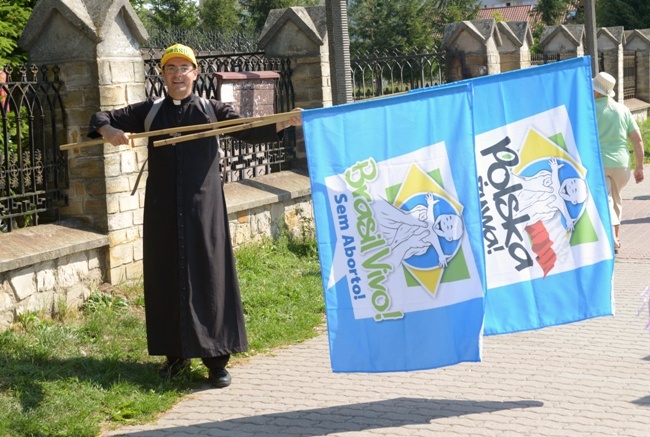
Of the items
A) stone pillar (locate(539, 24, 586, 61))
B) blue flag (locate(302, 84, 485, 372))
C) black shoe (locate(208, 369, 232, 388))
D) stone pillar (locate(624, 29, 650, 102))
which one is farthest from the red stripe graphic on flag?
stone pillar (locate(624, 29, 650, 102))

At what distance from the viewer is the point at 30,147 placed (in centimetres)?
820

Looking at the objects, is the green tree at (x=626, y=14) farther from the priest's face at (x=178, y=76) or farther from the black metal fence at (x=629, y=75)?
the priest's face at (x=178, y=76)

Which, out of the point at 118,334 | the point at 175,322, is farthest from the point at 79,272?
the point at 175,322

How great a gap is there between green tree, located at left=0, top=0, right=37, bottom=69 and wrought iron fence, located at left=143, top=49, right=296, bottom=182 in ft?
Answer: 3.72

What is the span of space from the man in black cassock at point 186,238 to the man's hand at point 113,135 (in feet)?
0.13

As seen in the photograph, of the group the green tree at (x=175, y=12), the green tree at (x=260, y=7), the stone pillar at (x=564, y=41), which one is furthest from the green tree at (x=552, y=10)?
the stone pillar at (x=564, y=41)

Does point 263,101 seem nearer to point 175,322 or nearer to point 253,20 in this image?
point 175,322

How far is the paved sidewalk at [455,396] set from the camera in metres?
5.59

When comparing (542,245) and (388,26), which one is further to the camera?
(388,26)

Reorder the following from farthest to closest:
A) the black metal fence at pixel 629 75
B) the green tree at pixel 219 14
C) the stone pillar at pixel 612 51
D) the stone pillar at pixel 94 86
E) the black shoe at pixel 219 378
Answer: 1. the green tree at pixel 219 14
2. the black metal fence at pixel 629 75
3. the stone pillar at pixel 612 51
4. the stone pillar at pixel 94 86
5. the black shoe at pixel 219 378

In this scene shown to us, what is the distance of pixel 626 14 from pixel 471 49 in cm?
2737

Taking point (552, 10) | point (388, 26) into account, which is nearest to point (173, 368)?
point (388, 26)

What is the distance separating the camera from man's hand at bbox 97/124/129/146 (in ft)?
20.3

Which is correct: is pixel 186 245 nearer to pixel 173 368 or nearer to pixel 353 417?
pixel 173 368
